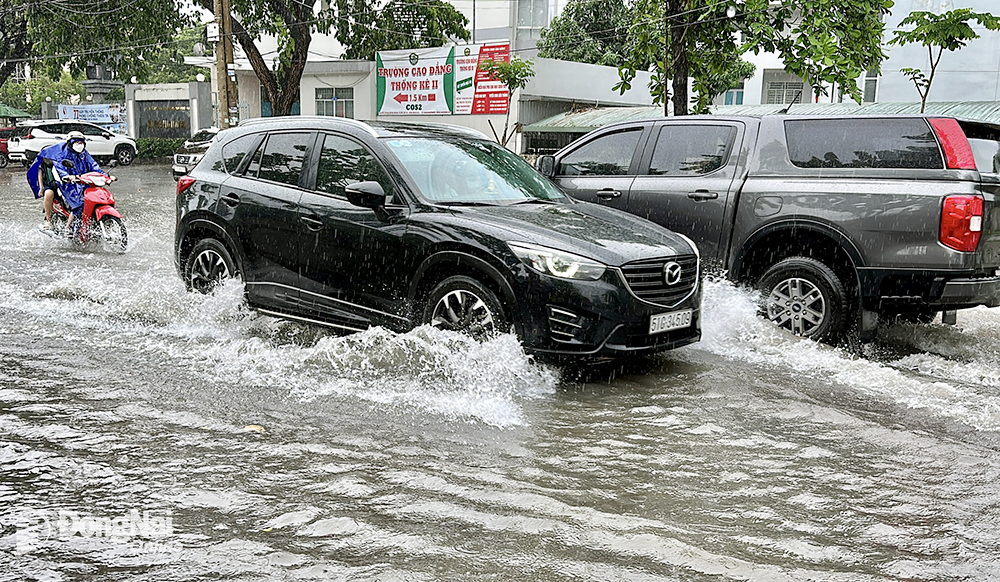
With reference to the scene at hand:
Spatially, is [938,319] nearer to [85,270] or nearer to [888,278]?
[888,278]

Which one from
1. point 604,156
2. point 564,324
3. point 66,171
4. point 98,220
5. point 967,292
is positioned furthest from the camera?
point 66,171

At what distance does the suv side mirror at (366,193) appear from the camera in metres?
6.23

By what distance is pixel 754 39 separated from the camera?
1181cm

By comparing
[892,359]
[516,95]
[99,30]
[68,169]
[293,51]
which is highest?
[99,30]

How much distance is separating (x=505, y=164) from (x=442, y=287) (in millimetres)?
1538

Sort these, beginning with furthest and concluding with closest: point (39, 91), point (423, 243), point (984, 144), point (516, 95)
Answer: point (39, 91)
point (516, 95)
point (984, 144)
point (423, 243)

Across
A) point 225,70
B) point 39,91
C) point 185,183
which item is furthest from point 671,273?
point 39,91

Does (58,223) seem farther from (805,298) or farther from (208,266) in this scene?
(805,298)

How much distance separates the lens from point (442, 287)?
6.02 meters

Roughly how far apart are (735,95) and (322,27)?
14414 mm

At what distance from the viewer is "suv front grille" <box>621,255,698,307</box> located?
5.74 m

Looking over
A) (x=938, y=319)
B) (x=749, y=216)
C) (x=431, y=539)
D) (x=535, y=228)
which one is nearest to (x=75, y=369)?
(x=535, y=228)

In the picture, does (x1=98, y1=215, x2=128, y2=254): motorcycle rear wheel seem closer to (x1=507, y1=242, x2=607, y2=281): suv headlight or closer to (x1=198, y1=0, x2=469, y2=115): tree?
(x1=507, y1=242, x2=607, y2=281): suv headlight

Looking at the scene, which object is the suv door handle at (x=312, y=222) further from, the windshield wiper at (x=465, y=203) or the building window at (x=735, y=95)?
the building window at (x=735, y=95)
